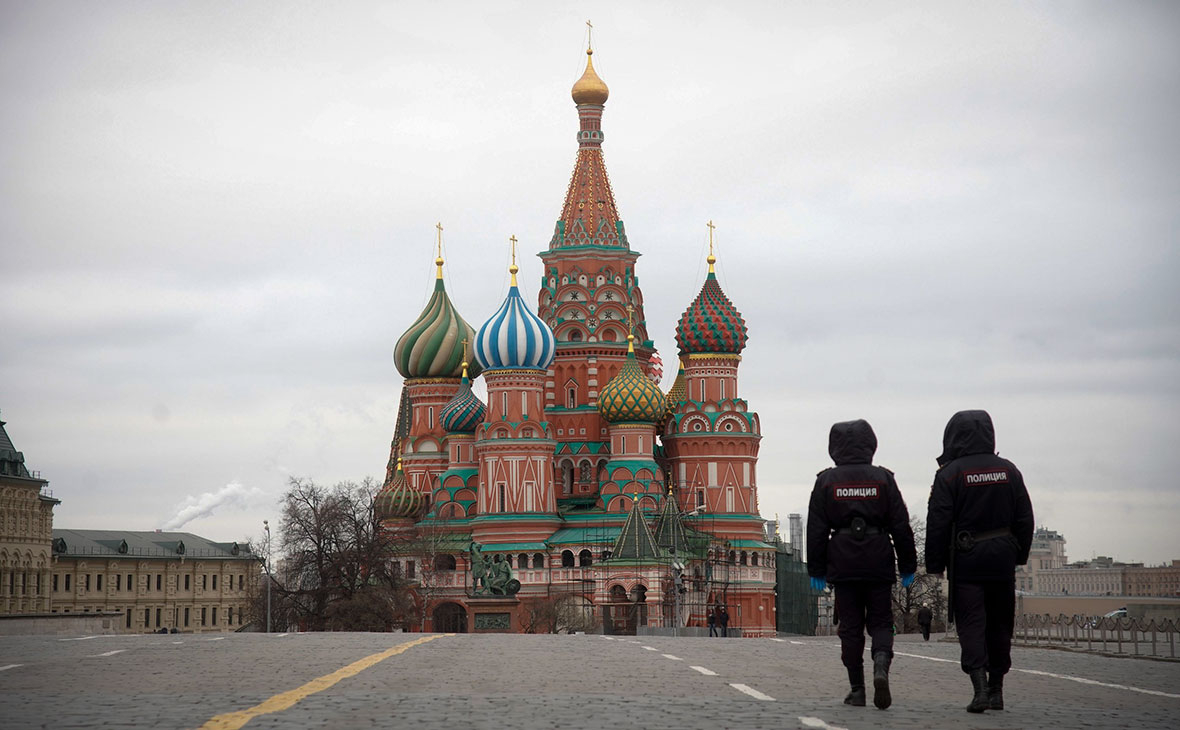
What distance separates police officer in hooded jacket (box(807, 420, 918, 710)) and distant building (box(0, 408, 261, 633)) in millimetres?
85855

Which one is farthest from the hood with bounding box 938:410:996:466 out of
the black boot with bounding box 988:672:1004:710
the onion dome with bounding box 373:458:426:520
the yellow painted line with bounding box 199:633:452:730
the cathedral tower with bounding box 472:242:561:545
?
the onion dome with bounding box 373:458:426:520

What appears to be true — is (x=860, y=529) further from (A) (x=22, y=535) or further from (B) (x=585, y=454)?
(A) (x=22, y=535)

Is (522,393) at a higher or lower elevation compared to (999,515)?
higher

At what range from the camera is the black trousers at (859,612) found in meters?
13.3

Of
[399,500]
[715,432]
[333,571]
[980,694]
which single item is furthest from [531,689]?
[399,500]

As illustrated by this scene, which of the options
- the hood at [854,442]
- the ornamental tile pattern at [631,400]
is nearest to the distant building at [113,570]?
the ornamental tile pattern at [631,400]

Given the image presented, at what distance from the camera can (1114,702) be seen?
13430 millimetres

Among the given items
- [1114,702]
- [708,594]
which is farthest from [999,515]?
[708,594]

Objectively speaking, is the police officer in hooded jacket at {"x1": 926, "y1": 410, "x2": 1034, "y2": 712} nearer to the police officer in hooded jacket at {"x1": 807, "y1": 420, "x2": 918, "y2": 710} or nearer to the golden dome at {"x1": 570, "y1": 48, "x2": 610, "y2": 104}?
the police officer in hooded jacket at {"x1": 807, "y1": 420, "x2": 918, "y2": 710}

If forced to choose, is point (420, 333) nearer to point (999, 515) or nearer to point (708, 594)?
point (708, 594)

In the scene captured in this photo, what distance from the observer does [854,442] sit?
13664 millimetres

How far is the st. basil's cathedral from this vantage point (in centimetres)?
8294

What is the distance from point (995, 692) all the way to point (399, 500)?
266ft

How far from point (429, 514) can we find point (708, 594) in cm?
1564
